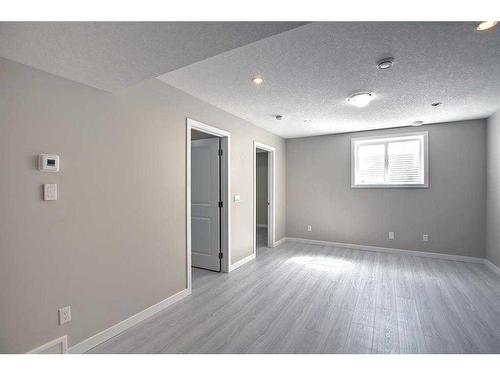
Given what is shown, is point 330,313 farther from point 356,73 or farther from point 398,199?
point 398,199

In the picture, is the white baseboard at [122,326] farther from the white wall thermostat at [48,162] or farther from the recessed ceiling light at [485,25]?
the recessed ceiling light at [485,25]

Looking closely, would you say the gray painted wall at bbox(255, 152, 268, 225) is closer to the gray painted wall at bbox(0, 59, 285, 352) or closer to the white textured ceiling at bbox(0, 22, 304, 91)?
the gray painted wall at bbox(0, 59, 285, 352)

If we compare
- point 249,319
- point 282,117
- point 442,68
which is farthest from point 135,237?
point 442,68

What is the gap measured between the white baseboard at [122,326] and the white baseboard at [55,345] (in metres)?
0.06

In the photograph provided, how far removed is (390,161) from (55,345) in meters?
5.38

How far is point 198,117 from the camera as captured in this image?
118 inches

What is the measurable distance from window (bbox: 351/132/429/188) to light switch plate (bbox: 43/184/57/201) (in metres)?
4.83

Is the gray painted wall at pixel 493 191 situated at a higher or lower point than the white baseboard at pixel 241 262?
higher

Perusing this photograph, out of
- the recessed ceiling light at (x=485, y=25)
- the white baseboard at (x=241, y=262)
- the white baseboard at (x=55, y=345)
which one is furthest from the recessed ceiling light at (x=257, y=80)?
the white baseboard at (x=55, y=345)

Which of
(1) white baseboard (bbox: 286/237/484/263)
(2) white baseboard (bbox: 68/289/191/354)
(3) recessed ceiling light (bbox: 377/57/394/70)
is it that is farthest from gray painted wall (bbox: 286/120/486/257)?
(2) white baseboard (bbox: 68/289/191/354)

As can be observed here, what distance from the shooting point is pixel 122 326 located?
2127mm

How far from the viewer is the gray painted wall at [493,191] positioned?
3.43 m

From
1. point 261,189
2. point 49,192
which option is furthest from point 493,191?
point 49,192
